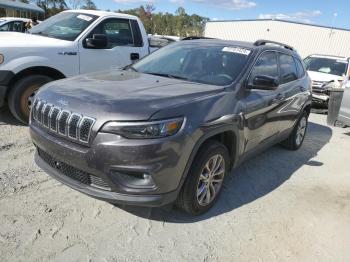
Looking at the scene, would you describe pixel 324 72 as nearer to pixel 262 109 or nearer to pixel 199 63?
pixel 262 109

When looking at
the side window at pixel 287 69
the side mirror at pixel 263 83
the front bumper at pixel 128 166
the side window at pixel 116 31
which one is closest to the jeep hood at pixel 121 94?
the front bumper at pixel 128 166

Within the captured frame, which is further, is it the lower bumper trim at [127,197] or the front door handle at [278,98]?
the front door handle at [278,98]

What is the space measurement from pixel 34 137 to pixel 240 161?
2199mm

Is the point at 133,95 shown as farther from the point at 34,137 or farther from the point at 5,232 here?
the point at 5,232

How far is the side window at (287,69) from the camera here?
5.45 m

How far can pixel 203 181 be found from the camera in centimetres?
376

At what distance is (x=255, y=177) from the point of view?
510 cm

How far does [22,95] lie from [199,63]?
2981 mm

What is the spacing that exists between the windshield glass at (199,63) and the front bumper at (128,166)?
1.27 m

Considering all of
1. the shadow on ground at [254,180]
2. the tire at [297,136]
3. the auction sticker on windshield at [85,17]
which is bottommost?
the shadow on ground at [254,180]

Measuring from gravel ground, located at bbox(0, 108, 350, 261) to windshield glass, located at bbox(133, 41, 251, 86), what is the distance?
1354 millimetres

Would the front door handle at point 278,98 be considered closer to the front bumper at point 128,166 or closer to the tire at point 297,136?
the tire at point 297,136

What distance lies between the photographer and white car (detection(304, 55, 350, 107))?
37.6ft

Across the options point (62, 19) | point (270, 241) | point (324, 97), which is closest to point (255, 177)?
point (270, 241)
